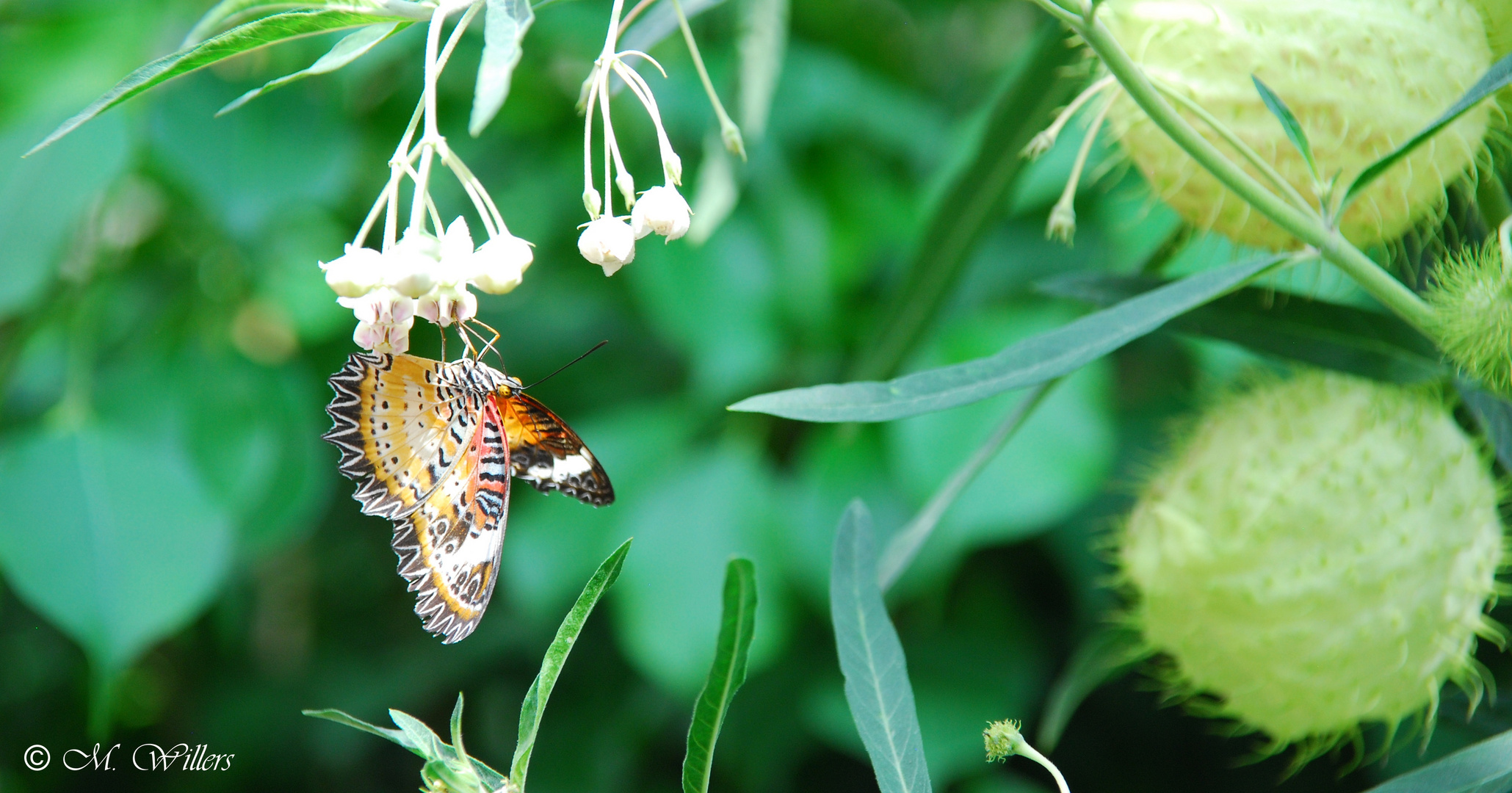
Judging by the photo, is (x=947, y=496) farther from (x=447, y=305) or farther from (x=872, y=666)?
(x=447, y=305)

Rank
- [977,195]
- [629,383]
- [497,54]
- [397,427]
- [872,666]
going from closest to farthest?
1. [497,54]
2. [872,666]
3. [397,427]
4. [977,195]
5. [629,383]

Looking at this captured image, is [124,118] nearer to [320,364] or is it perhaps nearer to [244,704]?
[320,364]

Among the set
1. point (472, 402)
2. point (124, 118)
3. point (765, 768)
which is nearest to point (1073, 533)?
point (765, 768)

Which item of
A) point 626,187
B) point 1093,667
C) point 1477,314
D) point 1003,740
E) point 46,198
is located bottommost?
point 1093,667

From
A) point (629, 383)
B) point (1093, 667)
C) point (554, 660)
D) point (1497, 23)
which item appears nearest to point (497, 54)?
point (554, 660)

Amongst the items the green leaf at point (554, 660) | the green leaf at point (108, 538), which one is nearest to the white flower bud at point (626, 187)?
the green leaf at point (554, 660)
